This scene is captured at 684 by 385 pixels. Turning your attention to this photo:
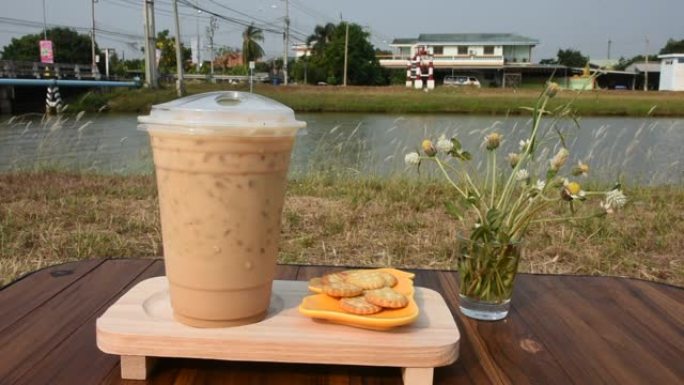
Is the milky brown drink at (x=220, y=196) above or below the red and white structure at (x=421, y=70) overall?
below

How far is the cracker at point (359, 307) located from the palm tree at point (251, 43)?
43.3 meters

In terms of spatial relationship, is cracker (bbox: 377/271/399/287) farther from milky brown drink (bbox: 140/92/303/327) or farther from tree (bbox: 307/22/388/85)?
tree (bbox: 307/22/388/85)

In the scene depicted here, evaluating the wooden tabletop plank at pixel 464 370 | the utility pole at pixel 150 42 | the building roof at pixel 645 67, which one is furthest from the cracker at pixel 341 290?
the building roof at pixel 645 67

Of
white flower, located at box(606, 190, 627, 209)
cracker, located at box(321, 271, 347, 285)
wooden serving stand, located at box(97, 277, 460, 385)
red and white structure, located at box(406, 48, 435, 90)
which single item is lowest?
wooden serving stand, located at box(97, 277, 460, 385)

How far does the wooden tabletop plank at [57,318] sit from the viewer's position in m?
0.64

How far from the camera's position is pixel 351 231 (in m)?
2.59

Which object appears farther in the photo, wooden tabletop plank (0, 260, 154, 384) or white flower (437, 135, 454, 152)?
white flower (437, 135, 454, 152)

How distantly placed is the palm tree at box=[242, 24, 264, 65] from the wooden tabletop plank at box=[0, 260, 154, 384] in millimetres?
42957

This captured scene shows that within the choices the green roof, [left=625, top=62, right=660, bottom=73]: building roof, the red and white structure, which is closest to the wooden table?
the red and white structure

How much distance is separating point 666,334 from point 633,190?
3.29m

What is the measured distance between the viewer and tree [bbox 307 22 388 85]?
120 feet

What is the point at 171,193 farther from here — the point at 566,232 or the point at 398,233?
the point at 566,232

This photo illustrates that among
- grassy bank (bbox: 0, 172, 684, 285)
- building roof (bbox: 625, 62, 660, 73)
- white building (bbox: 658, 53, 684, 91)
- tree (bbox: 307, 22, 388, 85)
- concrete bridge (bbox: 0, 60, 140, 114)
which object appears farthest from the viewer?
building roof (bbox: 625, 62, 660, 73)

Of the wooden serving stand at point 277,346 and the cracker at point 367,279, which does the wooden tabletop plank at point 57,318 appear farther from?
the cracker at point 367,279
